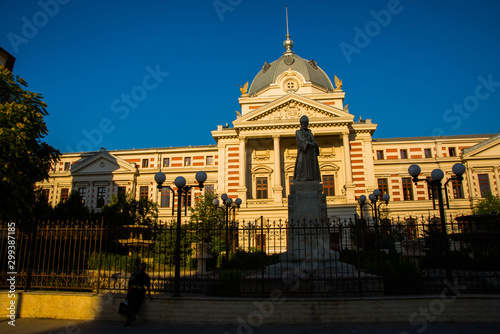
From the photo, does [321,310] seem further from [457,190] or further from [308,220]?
[457,190]

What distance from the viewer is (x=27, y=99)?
18578mm

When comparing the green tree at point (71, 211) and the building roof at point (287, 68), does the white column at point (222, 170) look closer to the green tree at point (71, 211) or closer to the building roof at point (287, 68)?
the building roof at point (287, 68)

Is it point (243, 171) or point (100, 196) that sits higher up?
point (243, 171)

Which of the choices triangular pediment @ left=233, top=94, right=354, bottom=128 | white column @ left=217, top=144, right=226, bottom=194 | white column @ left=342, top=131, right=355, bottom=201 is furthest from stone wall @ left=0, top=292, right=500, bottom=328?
white column @ left=217, top=144, right=226, bottom=194

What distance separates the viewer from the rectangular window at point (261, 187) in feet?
128

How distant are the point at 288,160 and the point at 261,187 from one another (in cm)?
432

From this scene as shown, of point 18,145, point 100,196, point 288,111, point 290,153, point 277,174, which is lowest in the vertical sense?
point 18,145

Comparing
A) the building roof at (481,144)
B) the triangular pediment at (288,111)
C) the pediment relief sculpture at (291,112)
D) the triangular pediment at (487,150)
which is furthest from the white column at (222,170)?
the building roof at (481,144)

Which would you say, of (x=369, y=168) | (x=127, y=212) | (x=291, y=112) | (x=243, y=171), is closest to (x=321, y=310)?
(x=127, y=212)

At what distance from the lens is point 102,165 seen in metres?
48.0

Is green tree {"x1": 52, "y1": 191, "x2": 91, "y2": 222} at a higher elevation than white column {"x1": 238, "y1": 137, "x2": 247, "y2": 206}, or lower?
lower

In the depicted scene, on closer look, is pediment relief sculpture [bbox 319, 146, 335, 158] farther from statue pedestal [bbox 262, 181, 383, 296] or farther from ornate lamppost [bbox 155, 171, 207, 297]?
ornate lamppost [bbox 155, 171, 207, 297]

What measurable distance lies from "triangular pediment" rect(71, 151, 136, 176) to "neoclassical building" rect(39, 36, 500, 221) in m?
0.13

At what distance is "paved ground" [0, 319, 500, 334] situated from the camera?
7926mm
